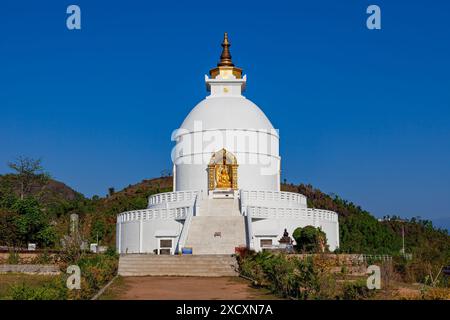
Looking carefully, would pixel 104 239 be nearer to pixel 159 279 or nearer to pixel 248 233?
pixel 248 233

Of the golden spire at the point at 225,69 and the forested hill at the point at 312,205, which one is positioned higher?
the golden spire at the point at 225,69

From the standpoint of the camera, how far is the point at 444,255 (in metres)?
20.3

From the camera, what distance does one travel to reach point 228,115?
3491 centimetres

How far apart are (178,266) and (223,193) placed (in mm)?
13862

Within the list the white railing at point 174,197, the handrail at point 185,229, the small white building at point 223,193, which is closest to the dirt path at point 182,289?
the handrail at point 185,229

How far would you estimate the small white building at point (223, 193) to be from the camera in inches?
1070

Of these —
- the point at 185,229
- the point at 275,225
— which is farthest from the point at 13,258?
the point at 275,225

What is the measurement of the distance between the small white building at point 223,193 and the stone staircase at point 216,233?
1.6 inches

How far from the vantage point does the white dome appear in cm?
3469

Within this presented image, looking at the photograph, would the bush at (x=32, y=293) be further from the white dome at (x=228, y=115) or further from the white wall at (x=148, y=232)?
the white dome at (x=228, y=115)
